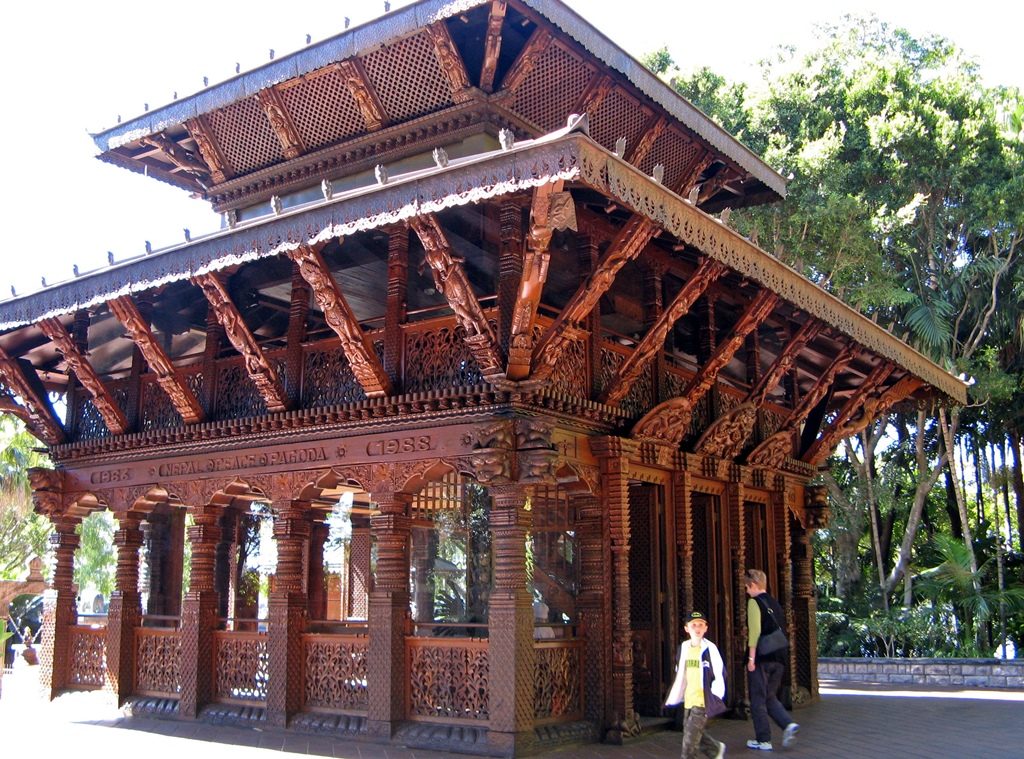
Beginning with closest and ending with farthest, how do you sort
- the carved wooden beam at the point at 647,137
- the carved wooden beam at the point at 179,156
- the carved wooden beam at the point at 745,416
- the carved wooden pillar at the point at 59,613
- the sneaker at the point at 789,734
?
1. the sneaker at the point at 789,734
2. the carved wooden beam at the point at 745,416
3. the carved wooden beam at the point at 647,137
4. the carved wooden beam at the point at 179,156
5. the carved wooden pillar at the point at 59,613

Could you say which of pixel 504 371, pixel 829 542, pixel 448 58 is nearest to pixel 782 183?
pixel 448 58

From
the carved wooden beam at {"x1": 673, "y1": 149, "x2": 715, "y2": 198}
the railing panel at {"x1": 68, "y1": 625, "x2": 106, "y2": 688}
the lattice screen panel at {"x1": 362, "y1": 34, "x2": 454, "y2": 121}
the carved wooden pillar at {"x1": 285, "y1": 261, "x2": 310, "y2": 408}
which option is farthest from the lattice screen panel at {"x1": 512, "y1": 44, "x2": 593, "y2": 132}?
the railing panel at {"x1": 68, "y1": 625, "x2": 106, "y2": 688}

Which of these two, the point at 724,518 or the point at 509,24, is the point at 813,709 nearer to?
the point at 724,518

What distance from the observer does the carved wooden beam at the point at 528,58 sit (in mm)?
8672

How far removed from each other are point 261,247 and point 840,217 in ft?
36.7

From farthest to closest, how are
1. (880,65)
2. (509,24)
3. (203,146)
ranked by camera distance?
(880,65) → (203,146) → (509,24)

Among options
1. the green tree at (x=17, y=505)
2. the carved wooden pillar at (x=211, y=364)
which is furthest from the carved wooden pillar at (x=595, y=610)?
the green tree at (x=17, y=505)

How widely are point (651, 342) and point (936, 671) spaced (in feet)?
32.0

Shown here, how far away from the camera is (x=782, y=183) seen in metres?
12.4

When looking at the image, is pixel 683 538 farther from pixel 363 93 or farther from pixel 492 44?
pixel 363 93

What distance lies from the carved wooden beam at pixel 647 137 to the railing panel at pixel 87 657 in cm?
791

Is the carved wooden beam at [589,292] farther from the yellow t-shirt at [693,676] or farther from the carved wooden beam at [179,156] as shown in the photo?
the carved wooden beam at [179,156]

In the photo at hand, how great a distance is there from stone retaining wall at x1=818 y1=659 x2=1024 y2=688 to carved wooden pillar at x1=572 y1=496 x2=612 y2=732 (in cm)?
903

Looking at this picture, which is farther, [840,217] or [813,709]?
[840,217]
